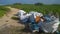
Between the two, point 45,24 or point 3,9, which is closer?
point 45,24

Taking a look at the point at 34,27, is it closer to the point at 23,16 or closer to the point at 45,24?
the point at 45,24

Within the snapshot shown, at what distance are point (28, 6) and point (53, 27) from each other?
0.88 m

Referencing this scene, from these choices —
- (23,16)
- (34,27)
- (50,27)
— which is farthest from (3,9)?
(50,27)

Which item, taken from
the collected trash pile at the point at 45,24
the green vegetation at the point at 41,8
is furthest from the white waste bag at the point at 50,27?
the green vegetation at the point at 41,8

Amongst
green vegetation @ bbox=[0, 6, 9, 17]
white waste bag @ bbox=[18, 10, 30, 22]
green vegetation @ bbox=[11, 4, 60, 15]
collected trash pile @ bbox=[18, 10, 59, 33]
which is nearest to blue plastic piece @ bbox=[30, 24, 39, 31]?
collected trash pile @ bbox=[18, 10, 59, 33]

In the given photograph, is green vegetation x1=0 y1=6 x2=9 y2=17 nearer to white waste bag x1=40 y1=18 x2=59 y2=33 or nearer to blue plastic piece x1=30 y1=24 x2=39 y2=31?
blue plastic piece x1=30 y1=24 x2=39 y2=31

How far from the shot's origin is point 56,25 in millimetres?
1807

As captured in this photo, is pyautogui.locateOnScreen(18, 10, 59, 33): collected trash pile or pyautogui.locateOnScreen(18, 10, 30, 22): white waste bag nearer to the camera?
pyautogui.locateOnScreen(18, 10, 59, 33): collected trash pile

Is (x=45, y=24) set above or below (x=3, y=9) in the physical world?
below

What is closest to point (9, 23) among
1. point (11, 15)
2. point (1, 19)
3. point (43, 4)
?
point (1, 19)

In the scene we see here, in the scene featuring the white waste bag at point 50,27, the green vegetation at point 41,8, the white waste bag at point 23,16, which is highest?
the green vegetation at point 41,8

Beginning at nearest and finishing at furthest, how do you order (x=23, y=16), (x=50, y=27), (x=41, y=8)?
1. (x=50, y=27)
2. (x=23, y=16)
3. (x=41, y=8)

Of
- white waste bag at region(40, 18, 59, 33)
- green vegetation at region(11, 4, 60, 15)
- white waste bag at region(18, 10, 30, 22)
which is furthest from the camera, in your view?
green vegetation at region(11, 4, 60, 15)

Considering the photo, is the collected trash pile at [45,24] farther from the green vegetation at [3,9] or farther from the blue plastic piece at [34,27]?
the green vegetation at [3,9]
